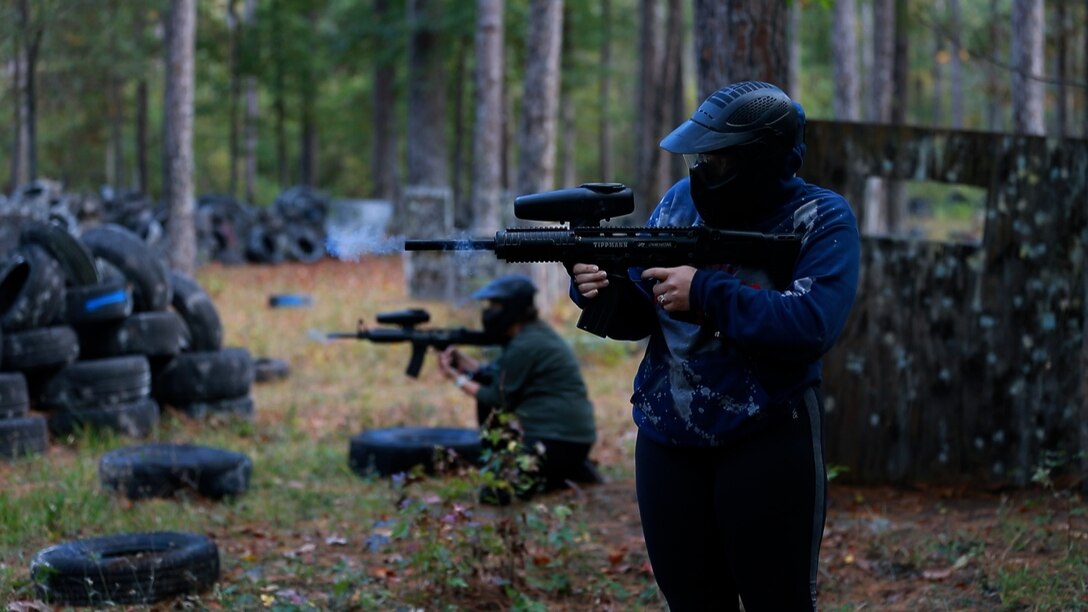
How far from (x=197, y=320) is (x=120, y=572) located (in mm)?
4912

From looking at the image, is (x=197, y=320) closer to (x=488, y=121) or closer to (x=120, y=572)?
(x=120, y=572)

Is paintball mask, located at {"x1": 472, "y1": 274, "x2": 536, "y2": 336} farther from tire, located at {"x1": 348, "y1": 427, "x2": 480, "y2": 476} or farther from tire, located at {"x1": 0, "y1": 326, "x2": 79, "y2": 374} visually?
tire, located at {"x1": 0, "y1": 326, "x2": 79, "y2": 374}

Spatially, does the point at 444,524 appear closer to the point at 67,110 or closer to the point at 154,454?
the point at 154,454

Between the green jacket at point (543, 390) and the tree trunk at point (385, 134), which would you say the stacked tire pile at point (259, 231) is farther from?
the green jacket at point (543, 390)

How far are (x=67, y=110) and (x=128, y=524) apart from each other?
117ft

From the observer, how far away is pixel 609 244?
3.26 meters

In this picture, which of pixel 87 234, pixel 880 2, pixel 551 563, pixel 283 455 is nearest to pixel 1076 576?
pixel 551 563

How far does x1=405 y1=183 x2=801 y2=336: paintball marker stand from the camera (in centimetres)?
317

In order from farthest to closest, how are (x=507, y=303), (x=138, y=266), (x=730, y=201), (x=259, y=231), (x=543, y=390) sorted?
(x=259, y=231), (x=138, y=266), (x=507, y=303), (x=543, y=390), (x=730, y=201)

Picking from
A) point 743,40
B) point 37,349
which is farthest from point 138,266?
point 743,40

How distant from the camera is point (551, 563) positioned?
5.91 meters

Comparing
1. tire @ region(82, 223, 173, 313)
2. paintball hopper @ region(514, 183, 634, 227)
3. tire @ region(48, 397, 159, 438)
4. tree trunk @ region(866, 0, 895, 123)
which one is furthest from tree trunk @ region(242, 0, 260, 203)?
paintball hopper @ region(514, 183, 634, 227)

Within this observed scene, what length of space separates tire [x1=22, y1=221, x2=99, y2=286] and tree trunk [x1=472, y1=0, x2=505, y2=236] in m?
8.07

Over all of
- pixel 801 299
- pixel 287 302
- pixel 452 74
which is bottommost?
pixel 287 302
